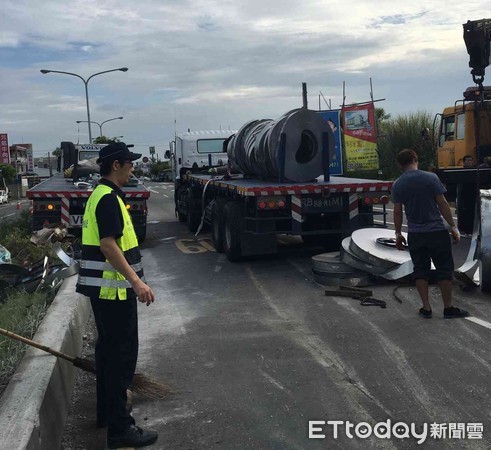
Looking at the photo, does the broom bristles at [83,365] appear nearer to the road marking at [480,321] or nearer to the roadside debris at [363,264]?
the road marking at [480,321]

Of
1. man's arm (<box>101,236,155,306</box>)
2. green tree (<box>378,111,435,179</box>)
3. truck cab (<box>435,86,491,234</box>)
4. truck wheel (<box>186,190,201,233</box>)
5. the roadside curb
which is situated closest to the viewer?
the roadside curb

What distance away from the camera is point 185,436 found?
4133 millimetres

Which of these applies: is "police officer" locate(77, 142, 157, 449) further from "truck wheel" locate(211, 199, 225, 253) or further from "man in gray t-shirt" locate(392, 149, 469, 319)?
"truck wheel" locate(211, 199, 225, 253)

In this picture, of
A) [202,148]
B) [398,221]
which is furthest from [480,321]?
[202,148]

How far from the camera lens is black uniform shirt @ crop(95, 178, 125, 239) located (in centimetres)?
376

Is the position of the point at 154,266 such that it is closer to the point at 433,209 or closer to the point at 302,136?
the point at 302,136

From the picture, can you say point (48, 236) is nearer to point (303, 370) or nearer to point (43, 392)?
point (303, 370)

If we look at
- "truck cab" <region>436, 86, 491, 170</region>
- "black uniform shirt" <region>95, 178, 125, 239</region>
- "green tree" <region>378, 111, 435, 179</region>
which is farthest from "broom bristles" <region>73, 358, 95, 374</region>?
"green tree" <region>378, 111, 435, 179</region>

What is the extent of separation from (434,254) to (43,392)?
448 cm

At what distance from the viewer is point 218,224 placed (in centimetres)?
1189

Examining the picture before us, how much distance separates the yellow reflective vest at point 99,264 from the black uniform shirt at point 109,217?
0.15 ft

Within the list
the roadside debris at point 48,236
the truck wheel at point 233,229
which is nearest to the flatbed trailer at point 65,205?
the roadside debris at point 48,236

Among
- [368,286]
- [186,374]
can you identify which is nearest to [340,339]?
[186,374]

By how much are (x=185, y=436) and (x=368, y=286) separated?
190 inches
